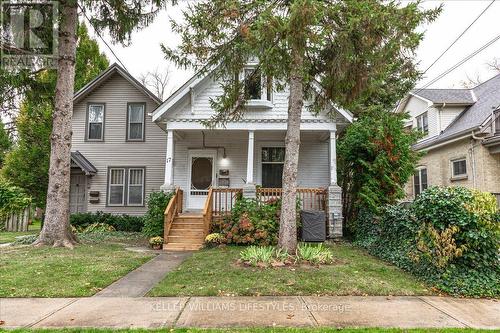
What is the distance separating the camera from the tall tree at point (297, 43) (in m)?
6.35

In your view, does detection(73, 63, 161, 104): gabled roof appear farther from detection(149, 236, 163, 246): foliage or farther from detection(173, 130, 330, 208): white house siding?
detection(149, 236, 163, 246): foliage

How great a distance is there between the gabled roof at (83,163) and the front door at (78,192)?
0.73 metres

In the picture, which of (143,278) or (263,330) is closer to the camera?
(263,330)

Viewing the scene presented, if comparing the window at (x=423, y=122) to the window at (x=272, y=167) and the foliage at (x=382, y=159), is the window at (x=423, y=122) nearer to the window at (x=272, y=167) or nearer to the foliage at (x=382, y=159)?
the foliage at (x=382, y=159)

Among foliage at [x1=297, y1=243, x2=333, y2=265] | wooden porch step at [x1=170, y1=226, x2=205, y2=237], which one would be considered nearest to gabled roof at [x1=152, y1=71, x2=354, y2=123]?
wooden porch step at [x1=170, y1=226, x2=205, y2=237]

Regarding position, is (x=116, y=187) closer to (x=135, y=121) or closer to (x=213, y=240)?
(x=135, y=121)

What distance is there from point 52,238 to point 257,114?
7283 millimetres

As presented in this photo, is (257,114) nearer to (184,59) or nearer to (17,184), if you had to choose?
(184,59)

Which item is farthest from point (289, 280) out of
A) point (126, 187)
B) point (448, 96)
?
point (448, 96)

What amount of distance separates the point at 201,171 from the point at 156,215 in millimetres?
3411

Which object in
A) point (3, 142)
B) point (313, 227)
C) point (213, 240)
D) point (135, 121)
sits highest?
point (3, 142)

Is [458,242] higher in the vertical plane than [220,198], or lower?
lower

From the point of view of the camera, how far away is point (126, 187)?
586 inches

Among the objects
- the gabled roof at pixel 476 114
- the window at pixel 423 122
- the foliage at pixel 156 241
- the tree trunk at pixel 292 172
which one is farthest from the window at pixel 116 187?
the window at pixel 423 122
